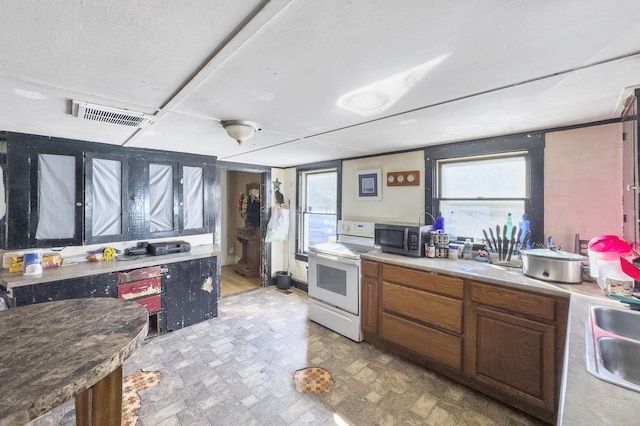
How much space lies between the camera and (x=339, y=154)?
3441 mm

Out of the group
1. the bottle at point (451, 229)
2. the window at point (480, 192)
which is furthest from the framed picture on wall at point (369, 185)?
the bottle at point (451, 229)

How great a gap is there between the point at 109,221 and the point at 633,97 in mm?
4344

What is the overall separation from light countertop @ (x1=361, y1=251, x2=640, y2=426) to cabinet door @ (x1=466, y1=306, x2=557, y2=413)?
0.25 meters

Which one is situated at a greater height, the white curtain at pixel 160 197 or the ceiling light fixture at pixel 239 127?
the ceiling light fixture at pixel 239 127

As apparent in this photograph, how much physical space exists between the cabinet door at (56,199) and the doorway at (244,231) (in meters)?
1.77

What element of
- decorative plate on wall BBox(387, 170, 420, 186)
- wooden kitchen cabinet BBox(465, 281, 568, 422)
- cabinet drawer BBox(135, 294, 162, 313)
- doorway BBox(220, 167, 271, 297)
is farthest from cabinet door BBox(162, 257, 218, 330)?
wooden kitchen cabinet BBox(465, 281, 568, 422)

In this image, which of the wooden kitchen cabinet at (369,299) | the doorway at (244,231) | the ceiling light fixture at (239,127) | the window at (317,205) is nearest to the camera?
the ceiling light fixture at (239,127)

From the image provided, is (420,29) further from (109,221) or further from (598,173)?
(109,221)

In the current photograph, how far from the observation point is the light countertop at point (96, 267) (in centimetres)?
212

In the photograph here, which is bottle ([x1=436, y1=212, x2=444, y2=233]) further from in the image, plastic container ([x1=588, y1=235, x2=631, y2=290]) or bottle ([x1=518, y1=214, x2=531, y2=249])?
plastic container ([x1=588, y1=235, x2=631, y2=290])

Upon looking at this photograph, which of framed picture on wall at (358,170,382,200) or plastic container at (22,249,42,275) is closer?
plastic container at (22,249,42,275)

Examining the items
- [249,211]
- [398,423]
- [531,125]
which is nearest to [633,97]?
[531,125]

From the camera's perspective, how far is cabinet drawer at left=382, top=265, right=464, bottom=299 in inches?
83.5

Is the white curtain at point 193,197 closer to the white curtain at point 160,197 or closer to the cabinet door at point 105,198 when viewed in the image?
the white curtain at point 160,197
